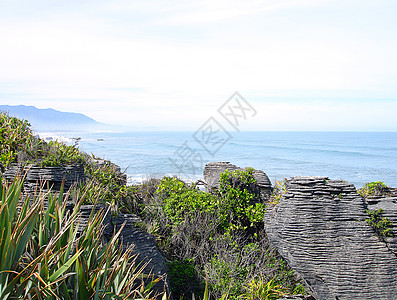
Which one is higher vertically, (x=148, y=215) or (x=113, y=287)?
(x=113, y=287)

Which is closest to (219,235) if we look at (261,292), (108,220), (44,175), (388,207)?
(261,292)

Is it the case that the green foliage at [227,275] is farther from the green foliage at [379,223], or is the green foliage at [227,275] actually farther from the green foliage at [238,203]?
the green foliage at [379,223]

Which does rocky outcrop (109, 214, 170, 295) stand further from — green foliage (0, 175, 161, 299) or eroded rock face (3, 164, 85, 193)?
green foliage (0, 175, 161, 299)

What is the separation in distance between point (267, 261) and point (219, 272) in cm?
130

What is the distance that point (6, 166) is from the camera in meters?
6.50

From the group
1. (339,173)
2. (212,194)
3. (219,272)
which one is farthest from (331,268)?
(339,173)

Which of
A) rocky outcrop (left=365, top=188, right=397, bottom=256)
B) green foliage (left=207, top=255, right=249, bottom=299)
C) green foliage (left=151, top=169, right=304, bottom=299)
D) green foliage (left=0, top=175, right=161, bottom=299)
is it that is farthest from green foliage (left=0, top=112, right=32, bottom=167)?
rocky outcrop (left=365, top=188, right=397, bottom=256)

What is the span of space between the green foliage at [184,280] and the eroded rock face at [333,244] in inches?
89.3

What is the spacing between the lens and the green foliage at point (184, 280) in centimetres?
729

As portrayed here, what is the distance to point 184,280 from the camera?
7.38 m

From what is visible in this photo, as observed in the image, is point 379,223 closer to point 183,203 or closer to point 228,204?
point 228,204

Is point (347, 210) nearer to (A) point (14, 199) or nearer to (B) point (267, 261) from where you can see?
(B) point (267, 261)

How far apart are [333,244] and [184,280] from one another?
337cm

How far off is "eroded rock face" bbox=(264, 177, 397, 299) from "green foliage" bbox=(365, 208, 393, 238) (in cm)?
12
